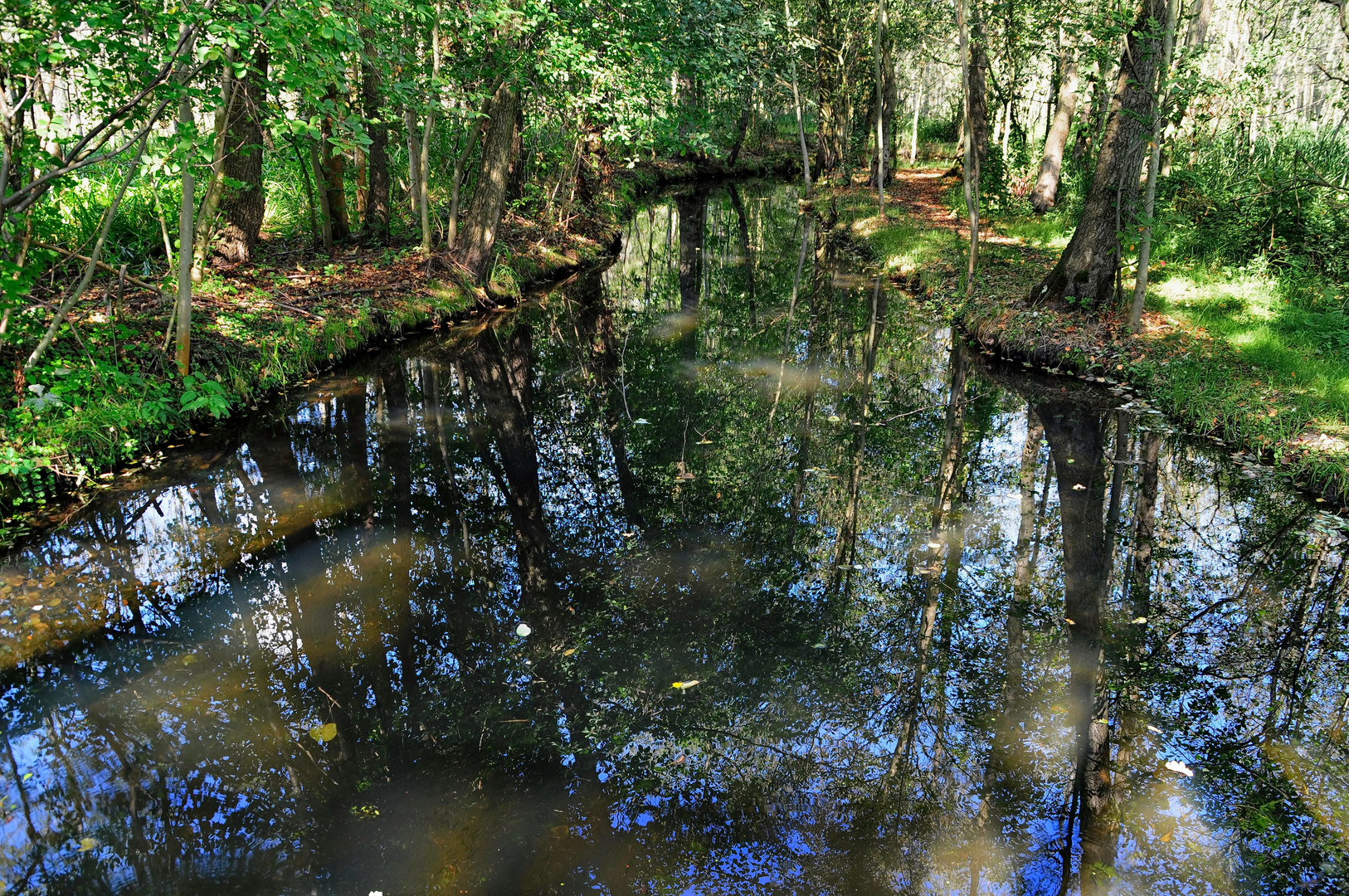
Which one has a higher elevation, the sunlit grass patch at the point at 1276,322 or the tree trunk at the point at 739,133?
the tree trunk at the point at 739,133

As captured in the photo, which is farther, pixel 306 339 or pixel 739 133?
pixel 739 133

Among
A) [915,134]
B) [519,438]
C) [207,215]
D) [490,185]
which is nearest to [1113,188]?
[519,438]

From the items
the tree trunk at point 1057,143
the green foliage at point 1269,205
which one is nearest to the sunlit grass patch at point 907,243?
the tree trunk at point 1057,143

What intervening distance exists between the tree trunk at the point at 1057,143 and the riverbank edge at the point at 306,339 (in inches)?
371

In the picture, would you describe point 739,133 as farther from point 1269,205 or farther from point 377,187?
point 1269,205

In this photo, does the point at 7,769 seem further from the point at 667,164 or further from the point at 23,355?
the point at 667,164

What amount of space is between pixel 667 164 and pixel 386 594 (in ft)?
93.6

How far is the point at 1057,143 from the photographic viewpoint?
15742 mm

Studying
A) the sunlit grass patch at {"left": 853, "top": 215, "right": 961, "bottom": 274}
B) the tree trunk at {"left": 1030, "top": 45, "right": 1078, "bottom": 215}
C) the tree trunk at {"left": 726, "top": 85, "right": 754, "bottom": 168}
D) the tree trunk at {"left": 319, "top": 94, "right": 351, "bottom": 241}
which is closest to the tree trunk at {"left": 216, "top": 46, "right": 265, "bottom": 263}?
the tree trunk at {"left": 319, "top": 94, "right": 351, "bottom": 241}

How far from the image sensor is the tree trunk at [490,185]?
12273 mm

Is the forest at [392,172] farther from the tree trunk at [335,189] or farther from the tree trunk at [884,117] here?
the tree trunk at [884,117]

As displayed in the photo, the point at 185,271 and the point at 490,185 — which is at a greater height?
the point at 490,185

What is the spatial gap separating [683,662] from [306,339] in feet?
23.1

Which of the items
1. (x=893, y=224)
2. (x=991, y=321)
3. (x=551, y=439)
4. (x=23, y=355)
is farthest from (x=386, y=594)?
(x=893, y=224)
